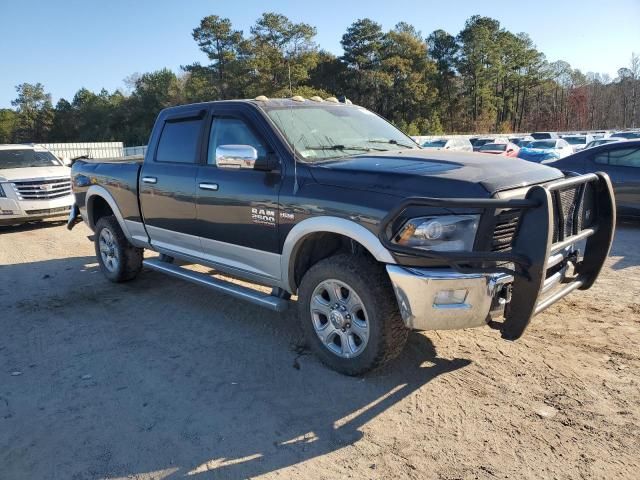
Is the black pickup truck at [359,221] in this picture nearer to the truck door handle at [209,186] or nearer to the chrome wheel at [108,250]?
the truck door handle at [209,186]

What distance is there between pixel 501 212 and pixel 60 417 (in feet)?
10.2

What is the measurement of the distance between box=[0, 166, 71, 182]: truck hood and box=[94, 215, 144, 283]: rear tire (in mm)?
5054

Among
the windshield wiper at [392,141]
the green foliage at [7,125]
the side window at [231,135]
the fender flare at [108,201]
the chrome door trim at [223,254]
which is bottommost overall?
the chrome door trim at [223,254]

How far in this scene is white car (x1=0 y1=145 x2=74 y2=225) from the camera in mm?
10336

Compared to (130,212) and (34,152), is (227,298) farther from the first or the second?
(34,152)

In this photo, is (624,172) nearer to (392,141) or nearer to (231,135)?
(392,141)

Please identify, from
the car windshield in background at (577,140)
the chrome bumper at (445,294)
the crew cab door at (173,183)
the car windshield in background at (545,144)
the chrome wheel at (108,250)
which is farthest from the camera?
the car windshield in background at (577,140)

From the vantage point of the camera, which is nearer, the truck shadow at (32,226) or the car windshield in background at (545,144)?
the truck shadow at (32,226)

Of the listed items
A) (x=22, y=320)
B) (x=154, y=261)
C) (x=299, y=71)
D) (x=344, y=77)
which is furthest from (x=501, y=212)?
(x=344, y=77)

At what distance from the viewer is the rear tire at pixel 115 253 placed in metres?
6.31

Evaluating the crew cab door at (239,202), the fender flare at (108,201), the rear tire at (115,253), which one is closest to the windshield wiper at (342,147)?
the crew cab door at (239,202)

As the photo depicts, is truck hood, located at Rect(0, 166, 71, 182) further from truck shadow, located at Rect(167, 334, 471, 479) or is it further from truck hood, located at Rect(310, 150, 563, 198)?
truck shadow, located at Rect(167, 334, 471, 479)

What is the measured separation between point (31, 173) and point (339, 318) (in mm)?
9470

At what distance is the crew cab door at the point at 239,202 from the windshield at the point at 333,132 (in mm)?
237
